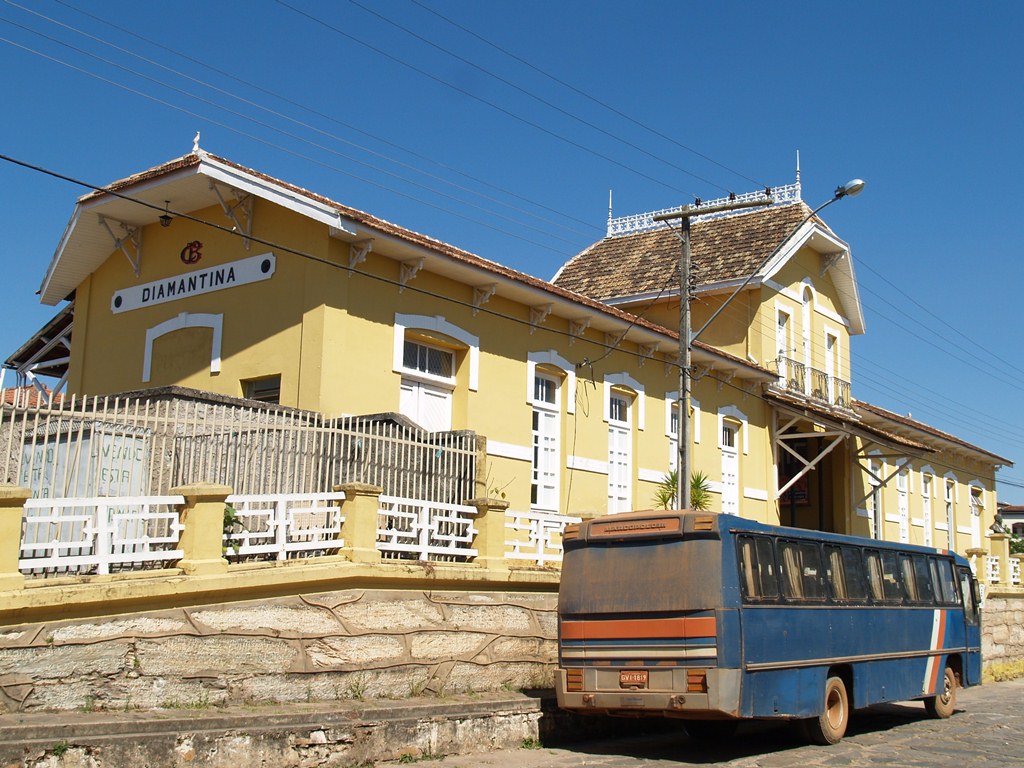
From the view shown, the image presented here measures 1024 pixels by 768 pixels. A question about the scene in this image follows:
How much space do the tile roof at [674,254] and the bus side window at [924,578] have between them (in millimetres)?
11274

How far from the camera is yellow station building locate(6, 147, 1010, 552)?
16141 millimetres

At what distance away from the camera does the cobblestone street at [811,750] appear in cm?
1178

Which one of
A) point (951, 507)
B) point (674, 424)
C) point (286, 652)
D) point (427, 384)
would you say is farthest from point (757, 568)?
point (951, 507)

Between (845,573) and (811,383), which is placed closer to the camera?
(845,573)

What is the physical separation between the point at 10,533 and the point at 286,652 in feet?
9.95

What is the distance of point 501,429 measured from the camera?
728 inches

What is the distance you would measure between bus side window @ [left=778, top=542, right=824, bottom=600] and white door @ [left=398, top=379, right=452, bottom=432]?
5828 millimetres

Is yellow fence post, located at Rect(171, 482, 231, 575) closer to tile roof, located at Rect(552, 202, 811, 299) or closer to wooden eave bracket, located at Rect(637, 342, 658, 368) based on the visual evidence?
wooden eave bracket, located at Rect(637, 342, 658, 368)

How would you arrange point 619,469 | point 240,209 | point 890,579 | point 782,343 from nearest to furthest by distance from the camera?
1. point 890,579
2. point 240,209
3. point 619,469
4. point 782,343

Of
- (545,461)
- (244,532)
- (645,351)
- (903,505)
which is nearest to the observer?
(244,532)

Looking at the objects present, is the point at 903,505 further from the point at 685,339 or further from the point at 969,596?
the point at 685,339

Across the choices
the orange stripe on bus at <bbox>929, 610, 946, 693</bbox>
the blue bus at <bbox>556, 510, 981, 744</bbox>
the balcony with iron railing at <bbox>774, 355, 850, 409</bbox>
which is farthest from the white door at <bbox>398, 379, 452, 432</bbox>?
the balcony with iron railing at <bbox>774, 355, 850, 409</bbox>

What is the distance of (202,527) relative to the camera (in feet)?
34.5

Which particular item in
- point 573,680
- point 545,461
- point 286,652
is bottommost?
point 573,680
